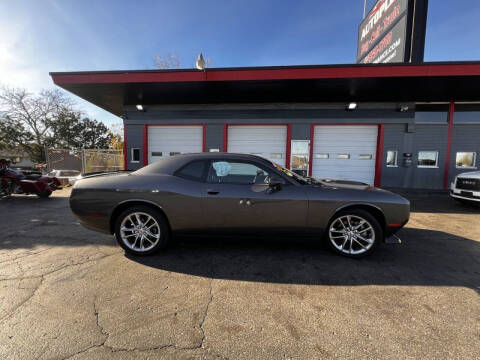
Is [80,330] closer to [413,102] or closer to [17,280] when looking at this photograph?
[17,280]

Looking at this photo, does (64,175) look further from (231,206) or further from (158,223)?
(231,206)

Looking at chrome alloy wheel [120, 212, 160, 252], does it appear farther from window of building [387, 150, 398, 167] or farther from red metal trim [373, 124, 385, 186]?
window of building [387, 150, 398, 167]

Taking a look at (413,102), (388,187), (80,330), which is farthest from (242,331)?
(413,102)

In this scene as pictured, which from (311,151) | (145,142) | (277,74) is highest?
(277,74)

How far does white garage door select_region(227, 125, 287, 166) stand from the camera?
30.9ft

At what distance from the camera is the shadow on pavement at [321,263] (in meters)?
2.47

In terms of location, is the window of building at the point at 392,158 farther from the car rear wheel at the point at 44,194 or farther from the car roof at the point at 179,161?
the car rear wheel at the point at 44,194

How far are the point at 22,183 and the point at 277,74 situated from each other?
9.37 m

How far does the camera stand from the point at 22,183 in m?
7.08

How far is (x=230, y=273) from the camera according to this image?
257 centimetres

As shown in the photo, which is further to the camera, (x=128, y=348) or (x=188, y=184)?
(x=188, y=184)

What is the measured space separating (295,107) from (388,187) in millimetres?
5374

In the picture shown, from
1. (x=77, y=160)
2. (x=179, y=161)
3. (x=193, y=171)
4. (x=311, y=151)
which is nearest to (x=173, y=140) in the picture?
(x=77, y=160)

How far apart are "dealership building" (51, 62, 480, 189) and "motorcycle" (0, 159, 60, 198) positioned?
10.8ft
